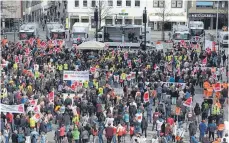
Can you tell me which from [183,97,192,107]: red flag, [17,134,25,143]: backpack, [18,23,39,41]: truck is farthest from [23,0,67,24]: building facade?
[17,134,25,143]: backpack

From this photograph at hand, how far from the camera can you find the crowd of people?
2108 cm

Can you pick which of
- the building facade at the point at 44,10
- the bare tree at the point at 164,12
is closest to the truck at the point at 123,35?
the bare tree at the point at 164,12

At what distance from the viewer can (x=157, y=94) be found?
27.4 meters

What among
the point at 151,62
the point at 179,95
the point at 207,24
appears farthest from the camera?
the point at 207,24

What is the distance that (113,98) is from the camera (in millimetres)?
26141

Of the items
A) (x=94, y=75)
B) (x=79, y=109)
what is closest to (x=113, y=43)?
(x=94, y=75)

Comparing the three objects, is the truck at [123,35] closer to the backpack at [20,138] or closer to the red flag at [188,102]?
the red flag at [188,102]

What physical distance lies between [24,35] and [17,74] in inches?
1168

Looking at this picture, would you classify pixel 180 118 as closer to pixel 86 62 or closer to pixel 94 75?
pixel 94 75

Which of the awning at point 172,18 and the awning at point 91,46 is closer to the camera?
the awning at point 91,46

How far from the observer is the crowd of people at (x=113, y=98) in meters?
21.1

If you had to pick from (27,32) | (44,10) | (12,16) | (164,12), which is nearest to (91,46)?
(27,32)

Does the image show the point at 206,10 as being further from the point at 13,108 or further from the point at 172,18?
the point at 13,108

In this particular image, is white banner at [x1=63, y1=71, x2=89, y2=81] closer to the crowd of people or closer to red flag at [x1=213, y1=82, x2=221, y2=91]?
the crowd of people
